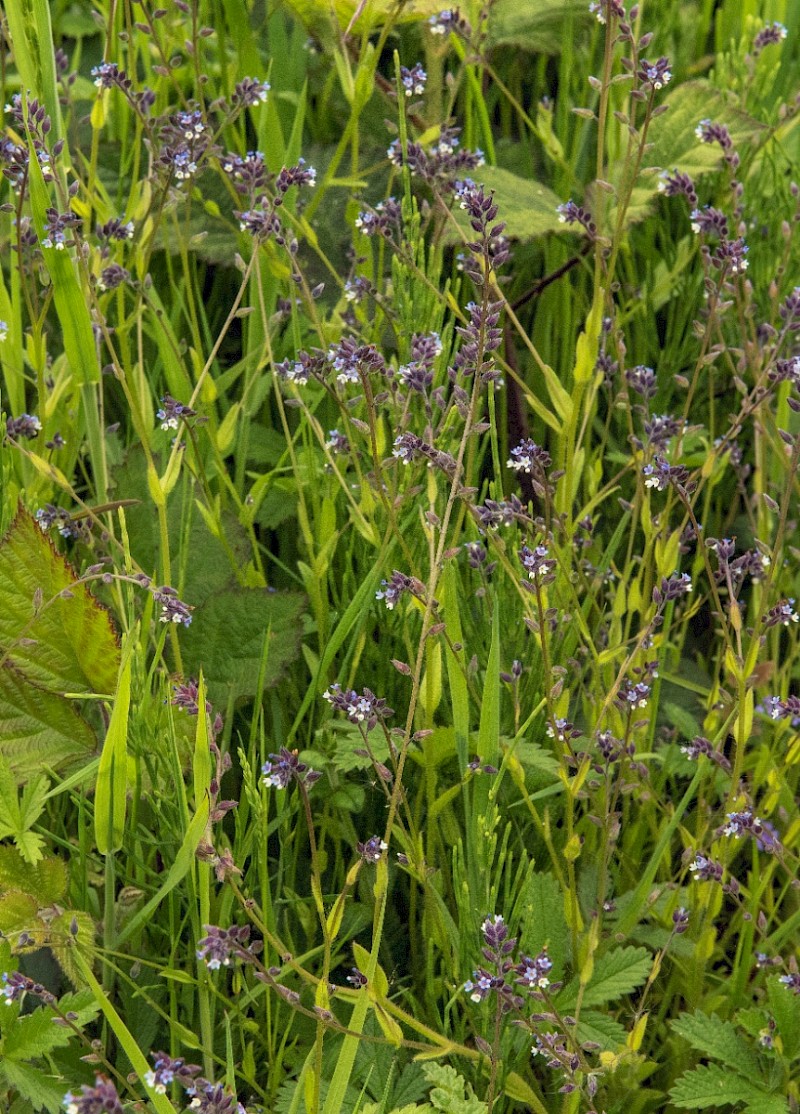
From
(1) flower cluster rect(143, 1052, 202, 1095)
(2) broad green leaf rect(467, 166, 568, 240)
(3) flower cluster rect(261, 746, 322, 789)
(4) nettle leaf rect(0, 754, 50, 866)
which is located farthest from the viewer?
(2) broad green leaf rect(467, 166, 568, 240)

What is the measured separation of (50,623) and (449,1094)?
32.6 inches

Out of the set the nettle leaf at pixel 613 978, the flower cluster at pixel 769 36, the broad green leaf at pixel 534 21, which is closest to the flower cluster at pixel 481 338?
the nettle leaf at pixel 613 978

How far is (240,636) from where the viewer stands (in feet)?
6.06

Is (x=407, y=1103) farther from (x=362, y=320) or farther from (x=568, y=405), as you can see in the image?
(x=362, y=320)

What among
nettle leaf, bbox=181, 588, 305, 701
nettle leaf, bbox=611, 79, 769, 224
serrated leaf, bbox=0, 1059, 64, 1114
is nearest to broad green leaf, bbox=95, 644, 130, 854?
serrated leaf, bbox=0, 1059, 64, 1114

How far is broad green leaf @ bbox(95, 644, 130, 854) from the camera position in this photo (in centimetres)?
140

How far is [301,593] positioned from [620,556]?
0.76 m

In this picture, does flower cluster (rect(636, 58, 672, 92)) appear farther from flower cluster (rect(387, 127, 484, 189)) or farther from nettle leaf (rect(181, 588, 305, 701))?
nettle leaf (rect(181, 588, 305, 701))

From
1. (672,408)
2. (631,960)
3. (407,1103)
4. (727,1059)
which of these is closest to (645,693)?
(631,960)

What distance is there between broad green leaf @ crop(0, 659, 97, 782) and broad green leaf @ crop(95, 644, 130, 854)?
0.31 metres

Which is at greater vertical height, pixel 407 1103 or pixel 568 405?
pixel 568 405

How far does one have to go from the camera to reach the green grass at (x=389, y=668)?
147cm

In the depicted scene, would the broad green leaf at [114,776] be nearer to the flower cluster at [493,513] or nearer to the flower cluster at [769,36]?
the flower cluster at [493,513]

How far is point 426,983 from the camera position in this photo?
5.45 ft
